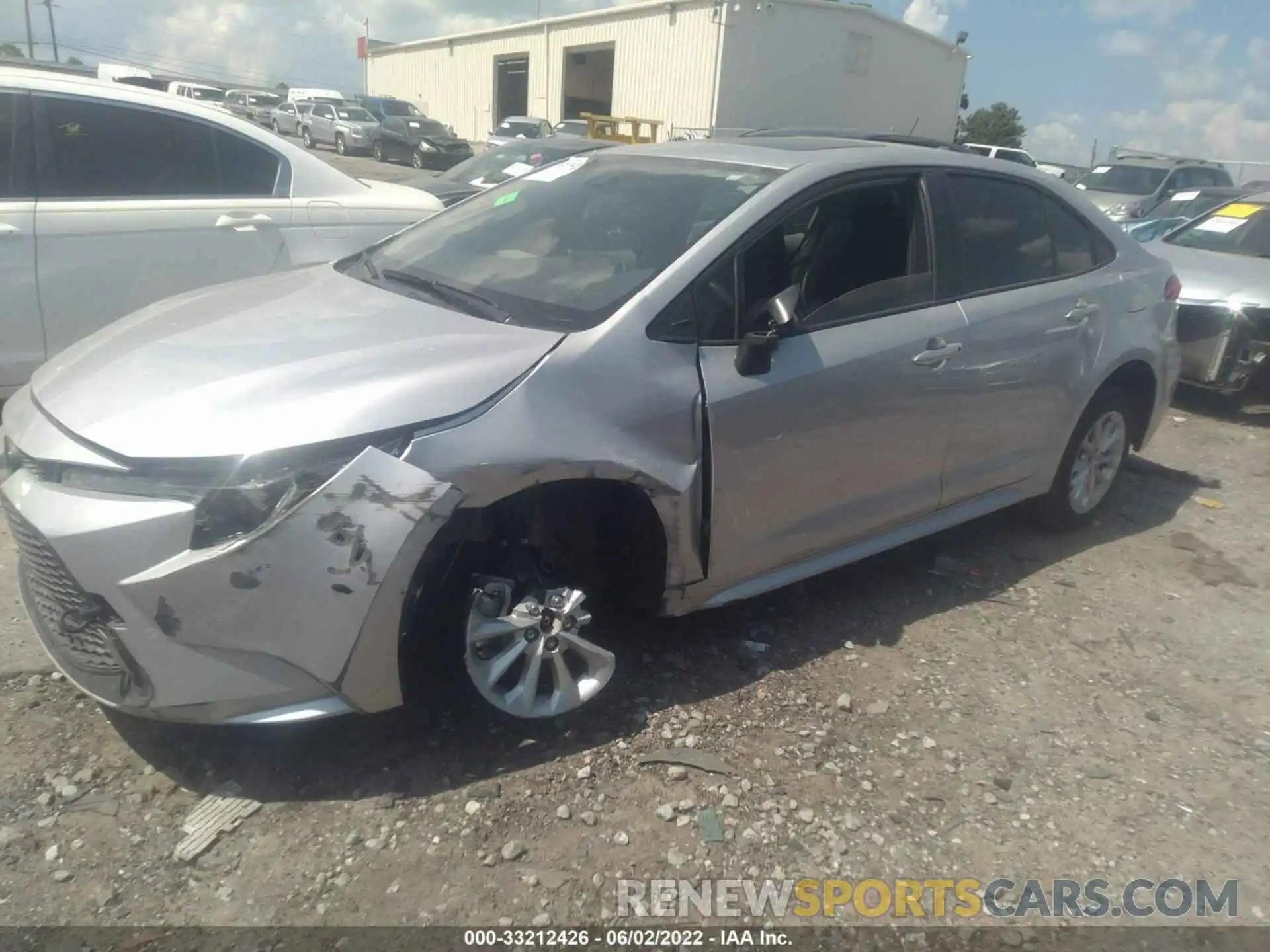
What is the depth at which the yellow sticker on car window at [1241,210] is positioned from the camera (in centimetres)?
796

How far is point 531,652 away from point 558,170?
2.04 metres

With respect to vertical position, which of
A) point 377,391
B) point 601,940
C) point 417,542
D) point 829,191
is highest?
point 829,191

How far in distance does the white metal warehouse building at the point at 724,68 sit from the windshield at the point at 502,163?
22.4 metres

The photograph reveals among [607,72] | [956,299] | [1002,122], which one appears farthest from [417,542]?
[1002,122]

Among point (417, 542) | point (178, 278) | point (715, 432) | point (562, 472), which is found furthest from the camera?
point (178, 278)

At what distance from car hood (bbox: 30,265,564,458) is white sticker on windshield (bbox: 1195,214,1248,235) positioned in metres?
7.43

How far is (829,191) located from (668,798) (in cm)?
207

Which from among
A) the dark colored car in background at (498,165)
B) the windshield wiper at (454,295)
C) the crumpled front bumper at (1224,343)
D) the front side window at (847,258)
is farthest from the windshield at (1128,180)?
the windshield wiper at (454,295)

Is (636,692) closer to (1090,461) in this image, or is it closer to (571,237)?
(571,237)

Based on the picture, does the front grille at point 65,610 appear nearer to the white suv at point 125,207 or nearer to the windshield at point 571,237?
the windshield at point 571,237

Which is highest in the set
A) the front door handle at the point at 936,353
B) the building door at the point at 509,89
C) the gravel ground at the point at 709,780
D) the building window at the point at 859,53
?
the building window at the point at 859,53

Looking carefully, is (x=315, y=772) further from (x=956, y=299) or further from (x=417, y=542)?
(x=956, y=299)

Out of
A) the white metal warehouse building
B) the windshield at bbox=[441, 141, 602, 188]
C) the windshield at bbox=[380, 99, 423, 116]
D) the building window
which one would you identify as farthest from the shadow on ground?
the windshield at bbox=[380, 99, 423, 116]

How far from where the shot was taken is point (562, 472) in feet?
8.72
